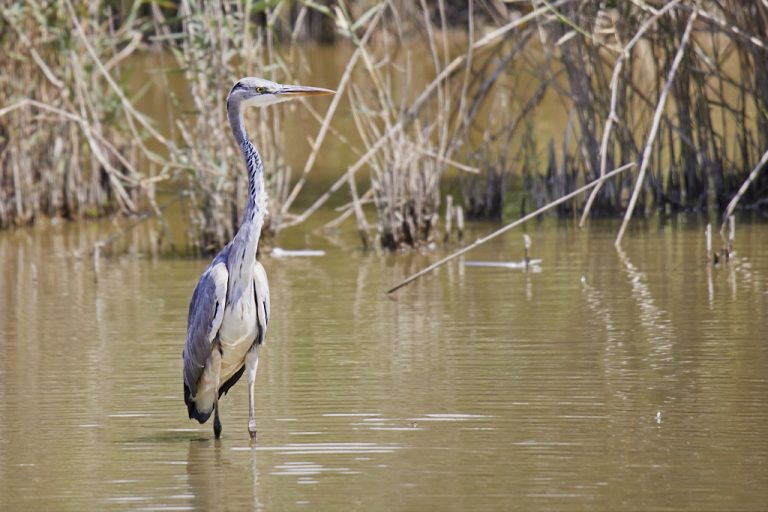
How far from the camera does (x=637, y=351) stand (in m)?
6.93

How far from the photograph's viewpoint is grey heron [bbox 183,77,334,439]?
5547mm

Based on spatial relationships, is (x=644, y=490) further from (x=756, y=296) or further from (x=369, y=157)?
(x=369, y=157)

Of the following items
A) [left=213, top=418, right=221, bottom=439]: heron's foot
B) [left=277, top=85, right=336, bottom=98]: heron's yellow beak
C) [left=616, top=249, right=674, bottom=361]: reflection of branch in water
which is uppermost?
[left=277, top=85, right=336, bottom=98]: heron's yellow beak

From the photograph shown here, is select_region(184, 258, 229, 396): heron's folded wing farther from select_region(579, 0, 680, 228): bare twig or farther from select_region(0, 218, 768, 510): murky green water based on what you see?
select_region(579, 0, 680, 228): bare twig

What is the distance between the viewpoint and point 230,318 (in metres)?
5.55

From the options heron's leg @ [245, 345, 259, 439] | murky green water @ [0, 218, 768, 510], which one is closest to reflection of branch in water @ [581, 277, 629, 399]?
murky green water @ [0, 218, 768, 510]

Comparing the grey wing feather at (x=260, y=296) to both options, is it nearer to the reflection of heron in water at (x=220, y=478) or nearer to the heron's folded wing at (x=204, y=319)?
the heron's folded wing at (x=204, y=319)

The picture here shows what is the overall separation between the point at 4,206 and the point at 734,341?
7.13m

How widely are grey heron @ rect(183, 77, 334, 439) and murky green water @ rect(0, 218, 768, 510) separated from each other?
0.18 meters

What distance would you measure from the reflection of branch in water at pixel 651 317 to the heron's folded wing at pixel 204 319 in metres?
2.21

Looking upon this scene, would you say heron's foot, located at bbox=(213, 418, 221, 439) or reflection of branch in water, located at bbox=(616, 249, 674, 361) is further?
reflection of branch in water, located at bbox=(616, 249, 674, 361)

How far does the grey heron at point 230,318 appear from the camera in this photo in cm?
555

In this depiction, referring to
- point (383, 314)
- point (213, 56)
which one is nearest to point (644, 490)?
point (383, 314)

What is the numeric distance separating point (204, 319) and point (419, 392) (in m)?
1.07
